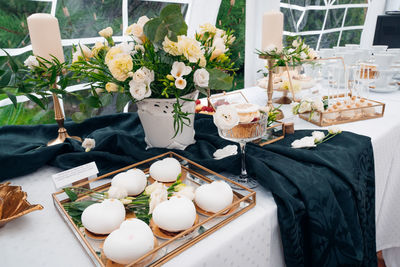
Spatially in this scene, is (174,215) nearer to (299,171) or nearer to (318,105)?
(299,171)

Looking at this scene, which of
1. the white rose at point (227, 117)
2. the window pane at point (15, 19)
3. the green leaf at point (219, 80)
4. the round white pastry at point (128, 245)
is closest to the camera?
the round white pastry at point (128, 245)

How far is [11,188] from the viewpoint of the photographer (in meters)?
0.70

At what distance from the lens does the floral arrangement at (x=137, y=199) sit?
587 mm

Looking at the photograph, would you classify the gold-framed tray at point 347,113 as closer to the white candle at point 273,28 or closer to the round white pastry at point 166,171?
the white candle at point 273,28

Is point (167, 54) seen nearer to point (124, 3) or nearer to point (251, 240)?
point (251, 240)

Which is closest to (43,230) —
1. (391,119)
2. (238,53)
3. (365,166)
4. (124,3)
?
(365,166)

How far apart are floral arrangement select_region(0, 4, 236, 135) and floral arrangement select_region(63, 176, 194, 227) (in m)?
0.23

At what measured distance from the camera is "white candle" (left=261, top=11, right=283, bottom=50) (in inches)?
49.4

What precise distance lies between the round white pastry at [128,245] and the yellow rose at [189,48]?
1.52 feet

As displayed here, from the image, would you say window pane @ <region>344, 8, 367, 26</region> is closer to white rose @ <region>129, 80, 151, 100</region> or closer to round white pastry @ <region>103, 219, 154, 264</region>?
white rose @ <region>129, 80, 151, 100</region>

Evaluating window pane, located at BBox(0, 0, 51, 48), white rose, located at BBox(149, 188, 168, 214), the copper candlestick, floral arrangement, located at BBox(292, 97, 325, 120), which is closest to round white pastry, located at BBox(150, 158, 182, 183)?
white rose, located at BBox(149, 188, 168, 214)

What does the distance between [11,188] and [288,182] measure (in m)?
0.72

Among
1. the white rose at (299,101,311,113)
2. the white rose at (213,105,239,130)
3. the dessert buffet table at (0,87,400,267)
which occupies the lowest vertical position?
the dessert buffet table at (0,87,400,267)

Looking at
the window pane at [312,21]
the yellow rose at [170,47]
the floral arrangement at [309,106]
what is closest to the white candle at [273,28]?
the floral arrangement at [309,106]
